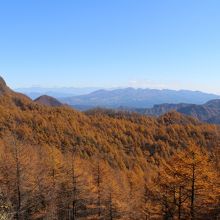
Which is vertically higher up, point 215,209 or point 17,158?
point 17,158

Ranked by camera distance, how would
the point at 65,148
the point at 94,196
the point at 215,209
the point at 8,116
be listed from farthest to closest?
1. the point at 8,116
2. the point at 65,148
3. the point at 94,196
4. the point at 215,209

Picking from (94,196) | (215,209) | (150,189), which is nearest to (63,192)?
(94,196)

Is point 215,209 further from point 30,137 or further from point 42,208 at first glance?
point 30,137

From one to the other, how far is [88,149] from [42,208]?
9273 cm

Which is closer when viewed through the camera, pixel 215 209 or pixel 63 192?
pixel 215 209

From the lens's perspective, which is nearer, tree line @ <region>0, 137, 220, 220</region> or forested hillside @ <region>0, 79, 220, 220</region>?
forested hillside @ <region>0, 79, 220, 220</region>

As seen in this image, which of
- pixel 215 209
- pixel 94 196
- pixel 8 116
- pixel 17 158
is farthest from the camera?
pixel 8 116

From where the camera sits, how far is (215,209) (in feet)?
163

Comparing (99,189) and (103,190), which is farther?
(99,189)

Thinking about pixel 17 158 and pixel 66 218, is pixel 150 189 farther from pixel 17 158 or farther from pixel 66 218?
pixel 17 158

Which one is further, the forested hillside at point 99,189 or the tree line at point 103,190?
the tree line at point 103,190

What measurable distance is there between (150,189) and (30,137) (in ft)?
313

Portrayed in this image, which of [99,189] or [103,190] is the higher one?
[99,189]

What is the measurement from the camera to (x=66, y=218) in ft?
216
